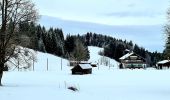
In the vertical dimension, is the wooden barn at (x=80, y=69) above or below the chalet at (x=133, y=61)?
below

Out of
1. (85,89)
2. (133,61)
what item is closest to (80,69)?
(85,89)

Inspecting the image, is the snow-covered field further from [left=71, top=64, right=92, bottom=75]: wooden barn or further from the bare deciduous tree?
[left=71, top=64, right=92, bottom=75]: wooden barn

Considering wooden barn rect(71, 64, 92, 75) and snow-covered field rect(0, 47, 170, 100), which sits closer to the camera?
snow-covered field rect(0, 47, 170, 100)

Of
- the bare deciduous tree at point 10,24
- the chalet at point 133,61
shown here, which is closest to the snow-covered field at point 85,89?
the bare deciduous tree at point 10,24

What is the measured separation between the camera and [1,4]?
36969mm

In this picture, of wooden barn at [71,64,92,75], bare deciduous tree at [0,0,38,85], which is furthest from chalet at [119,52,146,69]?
bare deciduous tree at [0,0,38,85]

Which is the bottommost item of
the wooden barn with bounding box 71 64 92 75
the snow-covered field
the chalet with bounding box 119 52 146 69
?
the snow-covered field

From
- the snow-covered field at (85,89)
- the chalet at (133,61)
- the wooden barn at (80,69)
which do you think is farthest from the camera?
the chalet at (133,61)

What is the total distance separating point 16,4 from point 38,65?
102066 mm

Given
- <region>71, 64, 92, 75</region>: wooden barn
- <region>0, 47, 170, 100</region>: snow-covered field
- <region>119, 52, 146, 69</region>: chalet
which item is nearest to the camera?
<region>0, 47, 170, 100</region>: snow-covered field

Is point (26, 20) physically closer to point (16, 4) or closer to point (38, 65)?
point (16, 4)

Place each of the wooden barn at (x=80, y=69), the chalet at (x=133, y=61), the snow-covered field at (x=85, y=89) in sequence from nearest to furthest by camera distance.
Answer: the snow-covered field at (x=85, y=89)
the wooden barn at (x=80, y=69)
the chalet at (x=133, y=61)

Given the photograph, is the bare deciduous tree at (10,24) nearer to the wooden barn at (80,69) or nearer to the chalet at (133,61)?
the wooden barn at (80,69)

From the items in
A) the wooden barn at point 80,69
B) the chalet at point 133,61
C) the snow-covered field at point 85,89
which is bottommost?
the snow-covered field at point 85,89
